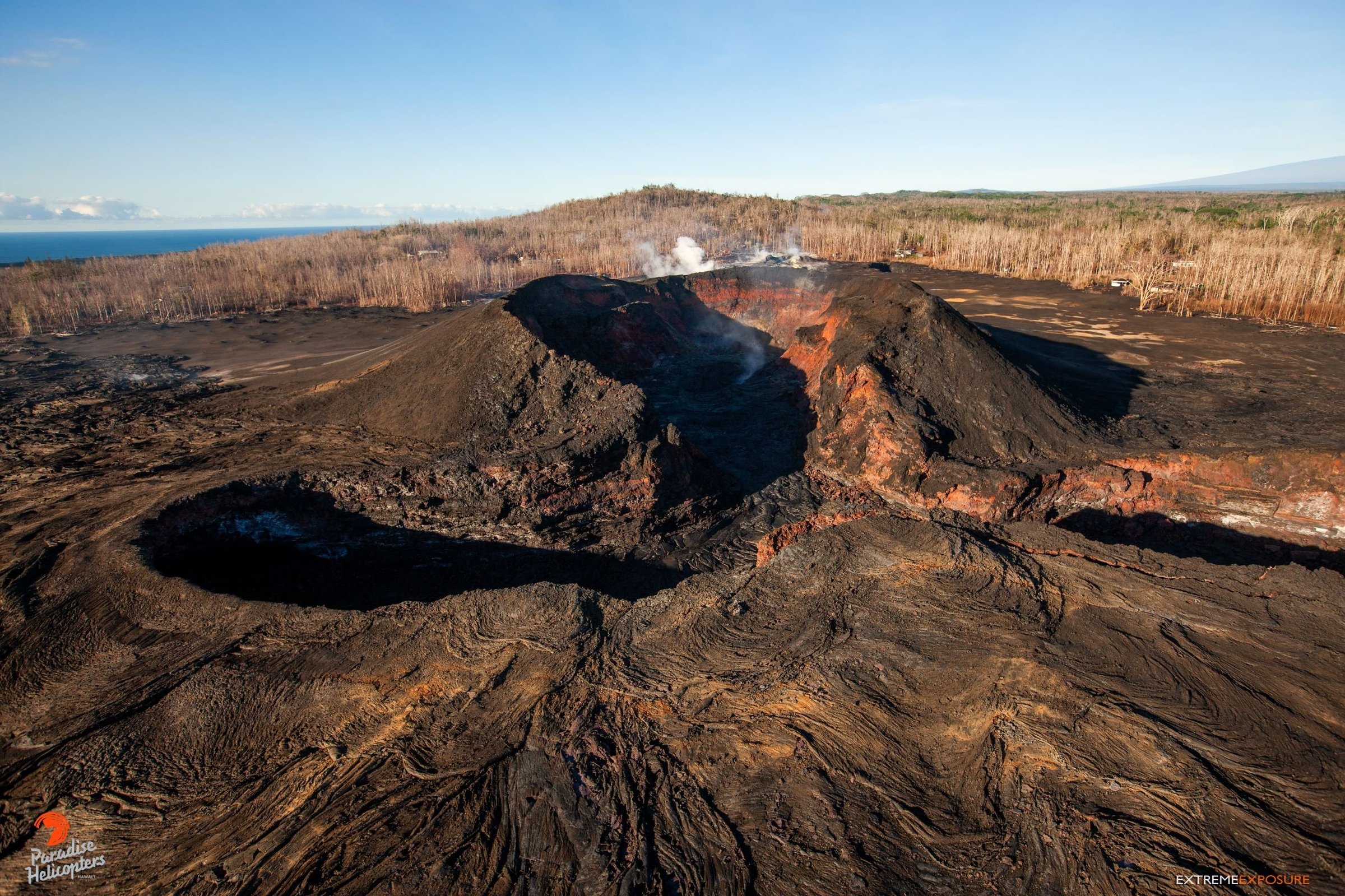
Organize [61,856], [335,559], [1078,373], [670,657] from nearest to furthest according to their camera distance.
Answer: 1. [61,856]
2. [670,657]
3. [335,559]
4. [1078,373]

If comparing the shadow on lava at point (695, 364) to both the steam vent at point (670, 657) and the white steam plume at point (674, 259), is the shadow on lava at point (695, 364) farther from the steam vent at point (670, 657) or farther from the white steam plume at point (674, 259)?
the white steam plume at point (674, 259)

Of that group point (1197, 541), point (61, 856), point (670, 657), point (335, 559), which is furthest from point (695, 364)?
point (61, 856)

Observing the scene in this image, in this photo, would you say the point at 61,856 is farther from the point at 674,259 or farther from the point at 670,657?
the point at 674,259

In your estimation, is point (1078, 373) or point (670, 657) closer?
point (670, 657)

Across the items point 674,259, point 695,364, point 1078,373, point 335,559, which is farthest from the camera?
point 674,259

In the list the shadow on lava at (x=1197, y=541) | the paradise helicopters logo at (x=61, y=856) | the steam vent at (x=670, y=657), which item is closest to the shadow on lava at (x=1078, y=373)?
the steam vent at (x=670, y=657)

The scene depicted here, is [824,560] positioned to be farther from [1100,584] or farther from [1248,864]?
[1248,864]
